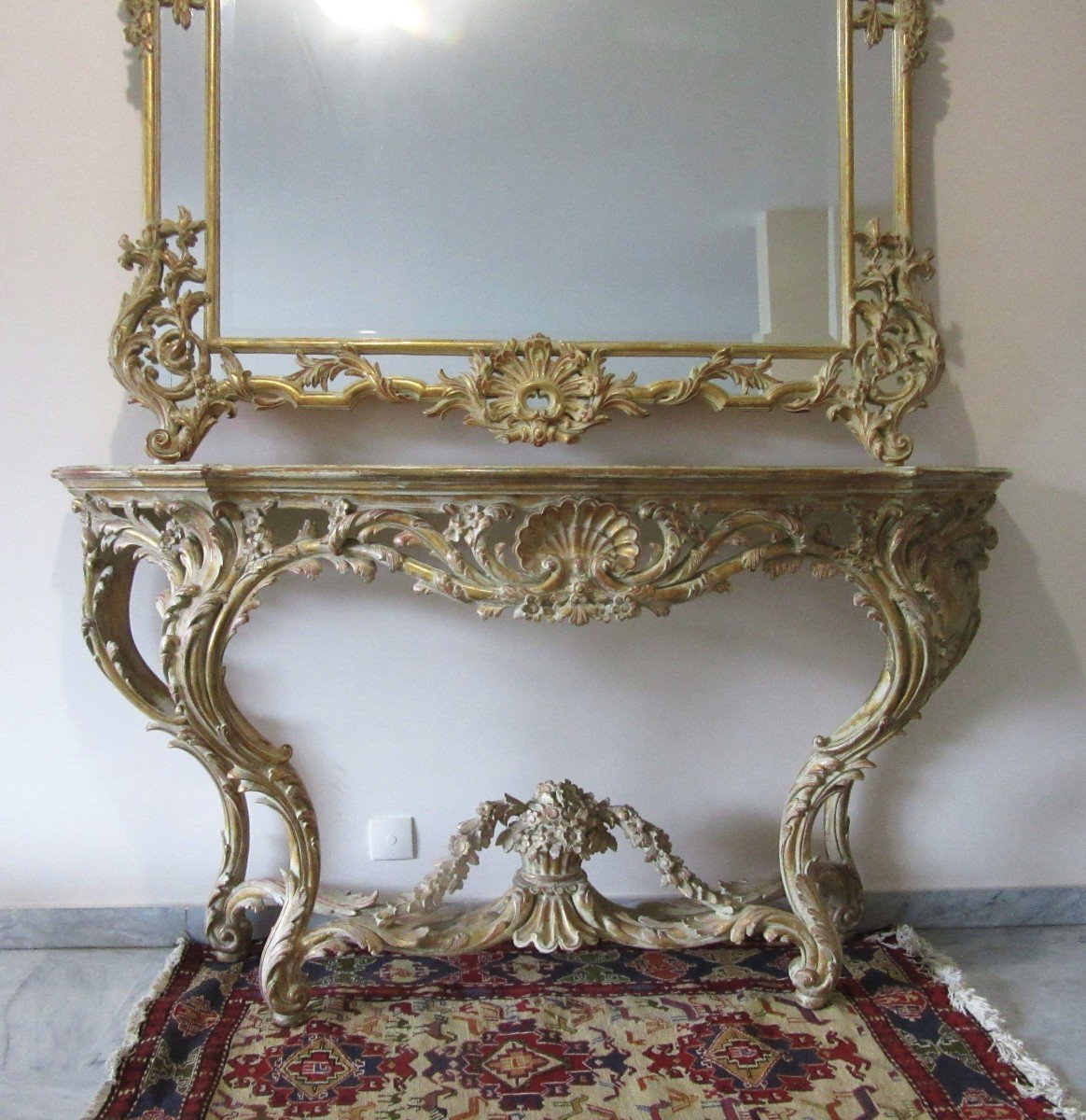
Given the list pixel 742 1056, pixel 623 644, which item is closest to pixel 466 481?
pixel 623 644

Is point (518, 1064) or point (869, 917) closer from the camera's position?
point (518, 1064)

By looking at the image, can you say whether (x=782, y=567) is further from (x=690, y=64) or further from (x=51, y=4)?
(x=51, y=4)

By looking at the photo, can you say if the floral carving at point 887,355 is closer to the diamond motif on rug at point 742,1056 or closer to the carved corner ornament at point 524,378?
the carved corner ornament at point 524,378

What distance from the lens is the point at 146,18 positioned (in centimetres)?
192

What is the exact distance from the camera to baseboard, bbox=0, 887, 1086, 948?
2.11m

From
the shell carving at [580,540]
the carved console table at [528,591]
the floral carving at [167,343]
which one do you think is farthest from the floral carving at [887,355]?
the floral carving at [167,343]

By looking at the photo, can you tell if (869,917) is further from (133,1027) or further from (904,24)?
(904,24)

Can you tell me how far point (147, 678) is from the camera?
192 centimetres

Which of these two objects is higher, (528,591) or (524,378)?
(524,378)

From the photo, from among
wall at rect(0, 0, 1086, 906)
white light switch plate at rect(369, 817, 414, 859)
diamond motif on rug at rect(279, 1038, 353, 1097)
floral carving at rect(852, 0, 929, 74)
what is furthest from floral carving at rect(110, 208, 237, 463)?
floral carving at rect(852, 0, 929, 74)

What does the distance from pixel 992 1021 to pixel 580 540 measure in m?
1.16

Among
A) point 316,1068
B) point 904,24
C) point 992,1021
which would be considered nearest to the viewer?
point 316,1068

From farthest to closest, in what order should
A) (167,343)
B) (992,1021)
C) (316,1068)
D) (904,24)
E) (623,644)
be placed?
(623,644)
(904,24)
(167,343)
(992,1021)
(316,1068)

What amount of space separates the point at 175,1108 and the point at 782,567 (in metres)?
1.37
